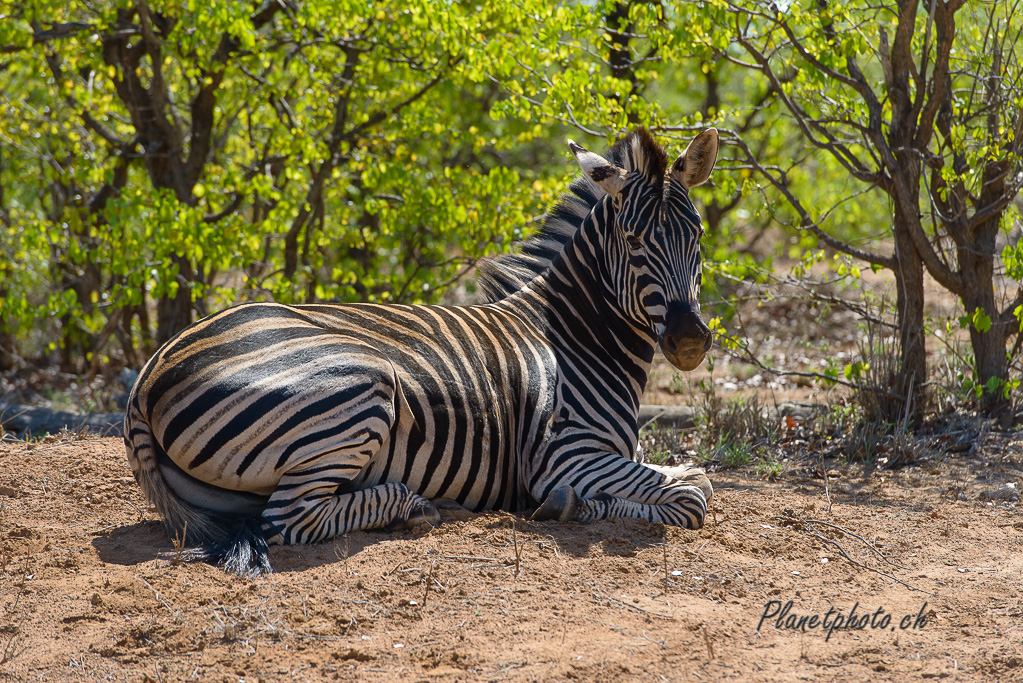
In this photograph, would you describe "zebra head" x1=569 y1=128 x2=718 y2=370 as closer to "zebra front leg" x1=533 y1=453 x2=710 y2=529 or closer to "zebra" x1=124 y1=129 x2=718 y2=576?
"zebra" x1=124 y1=129 x2=718 y2=576

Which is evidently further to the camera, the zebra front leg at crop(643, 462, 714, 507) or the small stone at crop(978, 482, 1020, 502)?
the small stone at crop(978, 482, 1020, 502)

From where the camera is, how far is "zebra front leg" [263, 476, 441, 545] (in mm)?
4270

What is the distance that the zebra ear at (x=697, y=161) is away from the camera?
16.4 feet

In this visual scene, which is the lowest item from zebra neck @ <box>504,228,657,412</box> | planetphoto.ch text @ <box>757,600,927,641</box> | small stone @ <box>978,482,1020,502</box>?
planetphoto.ch text @ <box>757,600,927,641</box>

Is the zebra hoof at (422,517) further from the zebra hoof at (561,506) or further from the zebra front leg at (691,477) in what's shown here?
the zebra front leg at (691,477)

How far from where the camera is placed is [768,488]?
5.71m

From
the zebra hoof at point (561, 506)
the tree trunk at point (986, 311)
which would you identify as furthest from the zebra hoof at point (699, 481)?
the tree trunk at point (986, 311)

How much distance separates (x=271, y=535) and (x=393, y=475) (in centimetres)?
70

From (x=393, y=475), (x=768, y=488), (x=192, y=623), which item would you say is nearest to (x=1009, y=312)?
(x=768, y=488)

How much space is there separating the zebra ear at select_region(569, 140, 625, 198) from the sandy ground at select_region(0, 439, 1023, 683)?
1.87 meters

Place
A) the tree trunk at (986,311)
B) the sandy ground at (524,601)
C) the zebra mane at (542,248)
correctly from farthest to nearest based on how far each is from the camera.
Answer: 1. the tree trunk at (986,311)
2. the zebra mane at (542,248)
3. the sandy ground at (524,601)

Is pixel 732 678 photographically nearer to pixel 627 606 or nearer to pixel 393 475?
pixel 627 606

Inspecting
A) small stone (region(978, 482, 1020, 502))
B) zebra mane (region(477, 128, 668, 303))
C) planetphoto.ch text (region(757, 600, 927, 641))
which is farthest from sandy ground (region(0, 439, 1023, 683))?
zebra mane (region(477, 128, 668, 303))

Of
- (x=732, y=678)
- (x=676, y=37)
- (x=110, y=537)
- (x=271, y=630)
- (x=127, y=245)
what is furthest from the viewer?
(x=127, y=245)
